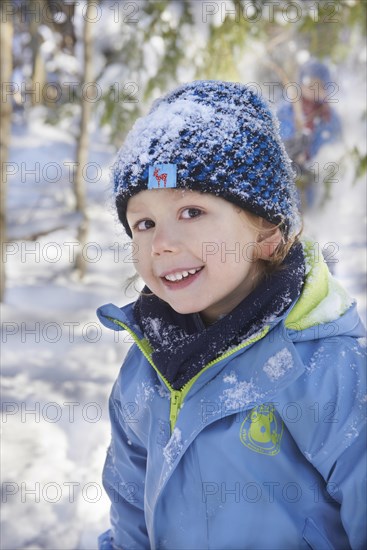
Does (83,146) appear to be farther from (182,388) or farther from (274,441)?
(274,441)

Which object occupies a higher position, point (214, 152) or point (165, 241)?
point (214, 152)

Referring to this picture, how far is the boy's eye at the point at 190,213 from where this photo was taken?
4.82 ft

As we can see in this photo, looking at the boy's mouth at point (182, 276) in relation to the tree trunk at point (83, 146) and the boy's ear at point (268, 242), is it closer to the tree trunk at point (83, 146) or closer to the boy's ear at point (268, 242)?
the boy's ear at point (268, 242)

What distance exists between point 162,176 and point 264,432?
72 cm

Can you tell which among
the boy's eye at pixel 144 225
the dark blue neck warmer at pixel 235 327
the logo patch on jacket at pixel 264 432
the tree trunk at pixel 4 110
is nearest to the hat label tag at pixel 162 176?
the boy's eye at pixel 144 225

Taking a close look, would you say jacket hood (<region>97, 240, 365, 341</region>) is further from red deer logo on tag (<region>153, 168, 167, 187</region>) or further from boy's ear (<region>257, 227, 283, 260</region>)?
red deer logo on tag (<region>153, 168, 167, 187</region>)

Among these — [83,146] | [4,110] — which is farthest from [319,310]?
[83,146]

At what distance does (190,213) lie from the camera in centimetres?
148

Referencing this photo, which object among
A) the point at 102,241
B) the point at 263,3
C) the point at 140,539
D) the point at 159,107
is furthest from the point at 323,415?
the point at 102,241

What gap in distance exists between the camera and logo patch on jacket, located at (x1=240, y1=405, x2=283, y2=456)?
1.38 m

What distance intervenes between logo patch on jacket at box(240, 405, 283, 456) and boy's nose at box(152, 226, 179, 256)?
475mm

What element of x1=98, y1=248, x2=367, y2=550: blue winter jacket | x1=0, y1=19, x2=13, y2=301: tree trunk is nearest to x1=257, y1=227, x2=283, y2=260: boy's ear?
x1=98, y1=248, x2=367, y2=550: blue winter jacket

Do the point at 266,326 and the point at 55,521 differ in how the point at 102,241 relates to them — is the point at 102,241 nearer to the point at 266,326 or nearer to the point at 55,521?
the point at 55,521

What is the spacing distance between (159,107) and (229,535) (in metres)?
1.23
